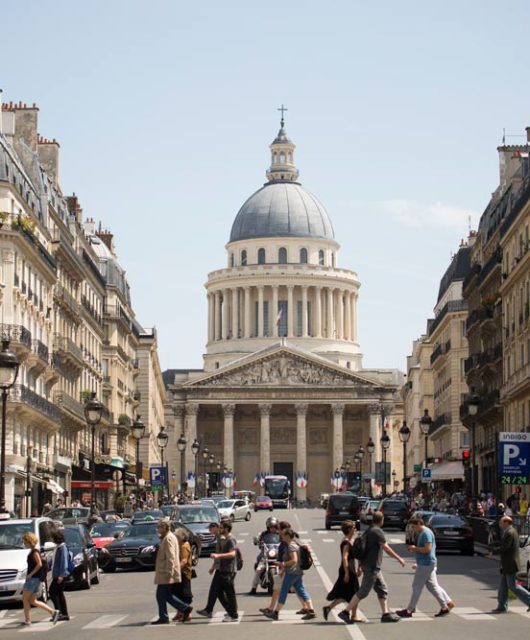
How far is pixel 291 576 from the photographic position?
24.7 metres

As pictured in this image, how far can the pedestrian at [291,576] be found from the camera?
24577mm

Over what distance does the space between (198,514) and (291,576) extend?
2319 centimetres

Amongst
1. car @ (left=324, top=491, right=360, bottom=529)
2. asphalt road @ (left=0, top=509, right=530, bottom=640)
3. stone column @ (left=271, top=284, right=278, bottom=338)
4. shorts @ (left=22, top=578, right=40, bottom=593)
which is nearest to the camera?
asphalt road @ (left=0, top=509, right=530, bottom=640)

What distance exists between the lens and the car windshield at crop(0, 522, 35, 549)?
1177 inches

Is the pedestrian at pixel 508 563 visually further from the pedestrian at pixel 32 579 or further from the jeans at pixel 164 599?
the pedestrian at pixel 32 579

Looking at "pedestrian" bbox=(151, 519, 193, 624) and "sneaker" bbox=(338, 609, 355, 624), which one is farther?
"pedestrian" bbox=(151, 519, 193, 624)

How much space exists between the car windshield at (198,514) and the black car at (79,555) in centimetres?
1252

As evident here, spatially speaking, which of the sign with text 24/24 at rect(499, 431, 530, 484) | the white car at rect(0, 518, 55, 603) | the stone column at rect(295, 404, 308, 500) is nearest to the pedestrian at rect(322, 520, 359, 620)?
the white car at rect(0, 518, 55, 603)

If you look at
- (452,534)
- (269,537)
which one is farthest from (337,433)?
(269,537)

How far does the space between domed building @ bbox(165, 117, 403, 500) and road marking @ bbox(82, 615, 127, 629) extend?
412ft

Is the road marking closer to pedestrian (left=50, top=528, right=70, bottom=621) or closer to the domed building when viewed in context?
pedestrian (left=50, top=528, right=70, bottom=621)

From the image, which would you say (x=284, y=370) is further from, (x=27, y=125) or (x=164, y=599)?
(x=164, y=599)

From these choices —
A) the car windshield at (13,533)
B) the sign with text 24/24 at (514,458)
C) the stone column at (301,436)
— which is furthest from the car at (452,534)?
the stone column at (301,436)

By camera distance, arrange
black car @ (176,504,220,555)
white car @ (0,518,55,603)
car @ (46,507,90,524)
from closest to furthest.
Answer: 1. white car @ (0,518,55,603)
2. black car @ (176,504,220,555)
3. car @ (46,507,90,524)
